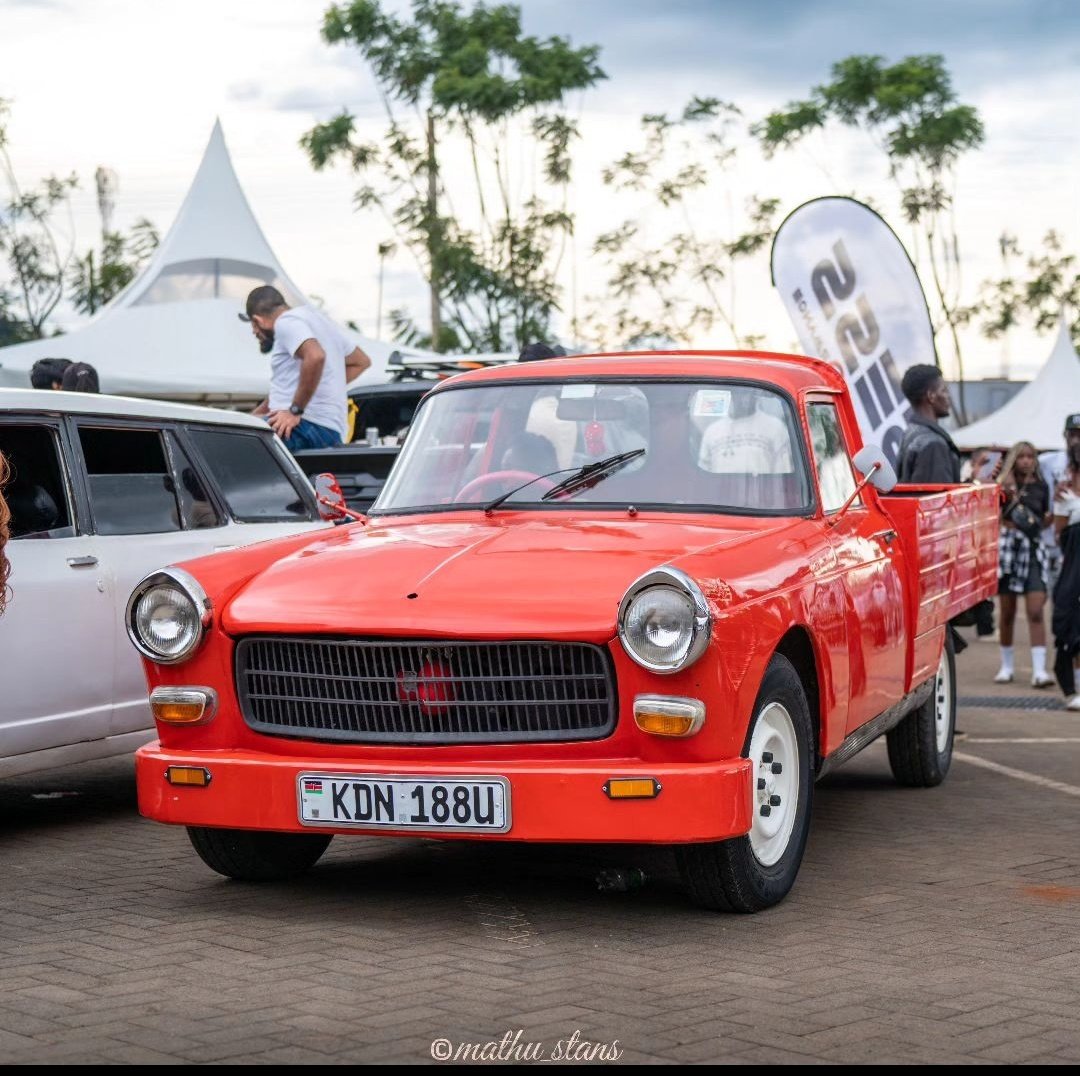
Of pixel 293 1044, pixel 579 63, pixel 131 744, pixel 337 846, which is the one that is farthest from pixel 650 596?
pixel 579 63

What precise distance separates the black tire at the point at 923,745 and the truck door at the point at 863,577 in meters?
1.04

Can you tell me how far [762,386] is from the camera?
22.8 ft

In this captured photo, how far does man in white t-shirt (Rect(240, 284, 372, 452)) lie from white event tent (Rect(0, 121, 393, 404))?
30.0 ft

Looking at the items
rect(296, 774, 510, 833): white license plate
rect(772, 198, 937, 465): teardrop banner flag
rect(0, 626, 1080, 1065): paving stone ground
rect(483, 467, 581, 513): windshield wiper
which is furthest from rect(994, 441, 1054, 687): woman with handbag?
rect(296, 774, 510, 833): white license plate

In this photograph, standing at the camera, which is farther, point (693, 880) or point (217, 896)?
point (217, 896)

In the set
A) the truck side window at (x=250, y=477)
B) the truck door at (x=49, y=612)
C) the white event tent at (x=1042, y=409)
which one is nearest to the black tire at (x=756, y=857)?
the truck door at (x=49, y=612)

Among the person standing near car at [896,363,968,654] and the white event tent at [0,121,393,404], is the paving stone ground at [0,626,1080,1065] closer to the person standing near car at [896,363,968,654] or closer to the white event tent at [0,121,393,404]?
the person standing near car at [896,363,968,654]

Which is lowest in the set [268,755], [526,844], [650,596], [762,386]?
[526,844]

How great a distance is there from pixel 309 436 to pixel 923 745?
447cm

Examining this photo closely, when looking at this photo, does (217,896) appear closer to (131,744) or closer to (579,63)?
(131,744)

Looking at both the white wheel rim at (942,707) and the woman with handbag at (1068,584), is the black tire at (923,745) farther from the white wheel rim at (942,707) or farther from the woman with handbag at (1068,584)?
the woman with handbag at (1068,584)

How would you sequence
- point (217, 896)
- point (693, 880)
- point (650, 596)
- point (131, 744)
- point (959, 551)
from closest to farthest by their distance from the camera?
point (650, 596), point (693, 880), point (217, 896), point (131, 744), point (959, 551)

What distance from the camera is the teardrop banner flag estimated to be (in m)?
14.4

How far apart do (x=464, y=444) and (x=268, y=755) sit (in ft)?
5.82
